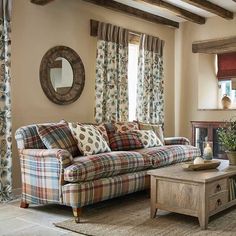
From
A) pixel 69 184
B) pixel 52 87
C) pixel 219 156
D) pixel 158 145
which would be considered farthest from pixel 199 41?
pixel 69 184

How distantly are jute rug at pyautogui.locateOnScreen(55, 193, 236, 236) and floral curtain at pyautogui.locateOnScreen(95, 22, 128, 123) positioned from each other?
5.84 ft

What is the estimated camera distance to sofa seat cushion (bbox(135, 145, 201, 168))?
4174mm

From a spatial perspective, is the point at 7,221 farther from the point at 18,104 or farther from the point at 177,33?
the point at 177,33

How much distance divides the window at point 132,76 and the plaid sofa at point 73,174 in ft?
6.11

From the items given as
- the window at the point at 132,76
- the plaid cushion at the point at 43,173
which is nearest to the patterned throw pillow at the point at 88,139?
the plaid cushion at the point at 43,173

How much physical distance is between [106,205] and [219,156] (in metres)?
2.80

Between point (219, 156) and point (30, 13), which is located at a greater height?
point (30, 13)

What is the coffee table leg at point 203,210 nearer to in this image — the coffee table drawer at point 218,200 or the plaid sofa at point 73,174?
the coffee table drawer at point 218,200

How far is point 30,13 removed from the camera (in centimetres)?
437

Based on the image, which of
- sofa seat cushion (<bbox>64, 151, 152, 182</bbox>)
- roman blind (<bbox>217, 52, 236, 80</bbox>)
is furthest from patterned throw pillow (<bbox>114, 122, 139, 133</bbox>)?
roman blind (<bbox>217, 52, 236, 80</bbox>)

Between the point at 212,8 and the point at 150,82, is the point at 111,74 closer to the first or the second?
the point at 150,82

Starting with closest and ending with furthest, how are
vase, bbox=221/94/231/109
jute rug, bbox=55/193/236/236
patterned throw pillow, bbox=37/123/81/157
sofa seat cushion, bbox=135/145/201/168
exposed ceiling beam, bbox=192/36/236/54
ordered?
jute rug, bbox=55/193/236/236 < patterned throw pillow, bbox=37/123/81/157 < sofa seat cushion, bbox=135/145/201/168 < exposed ceiling beam, bbox=192/36/236/54 < vase, bbox=221/94/231/109

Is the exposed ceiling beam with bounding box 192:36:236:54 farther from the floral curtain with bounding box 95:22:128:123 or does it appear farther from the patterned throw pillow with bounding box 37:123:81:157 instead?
the patterned throw pillow with bounding box 37:123:81:157

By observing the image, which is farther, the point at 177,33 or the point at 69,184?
the point at 177,33
